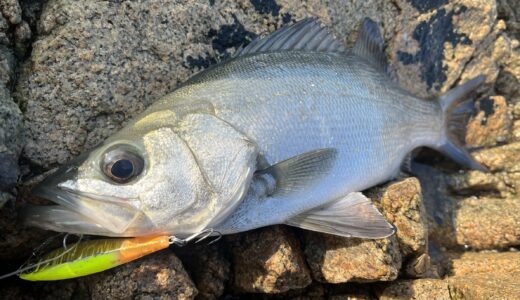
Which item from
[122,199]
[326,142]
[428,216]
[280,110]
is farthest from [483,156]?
[122,199]

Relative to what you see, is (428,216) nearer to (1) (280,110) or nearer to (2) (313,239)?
(2) (313,239)

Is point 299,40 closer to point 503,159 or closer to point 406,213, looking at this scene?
point 406,213

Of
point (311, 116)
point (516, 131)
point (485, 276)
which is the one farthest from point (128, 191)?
point (516, 131)

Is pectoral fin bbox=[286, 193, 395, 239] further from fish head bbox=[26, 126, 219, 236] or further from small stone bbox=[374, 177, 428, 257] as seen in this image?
fish head bbox=[26, 126, 219, 236]

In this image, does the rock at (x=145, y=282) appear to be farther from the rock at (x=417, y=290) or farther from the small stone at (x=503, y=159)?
the small stone at (x=503, y=159)

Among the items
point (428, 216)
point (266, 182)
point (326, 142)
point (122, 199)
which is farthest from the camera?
point (428, 216)

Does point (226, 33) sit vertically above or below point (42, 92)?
above

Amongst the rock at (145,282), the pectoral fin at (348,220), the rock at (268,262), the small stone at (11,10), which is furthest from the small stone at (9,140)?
the pectoral fin at (348,220)

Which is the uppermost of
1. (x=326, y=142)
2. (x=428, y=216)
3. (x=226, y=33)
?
(x=226, y=33)

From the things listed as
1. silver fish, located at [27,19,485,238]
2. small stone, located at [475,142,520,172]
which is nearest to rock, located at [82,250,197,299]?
silver fish, located at [27,19,485,238]
